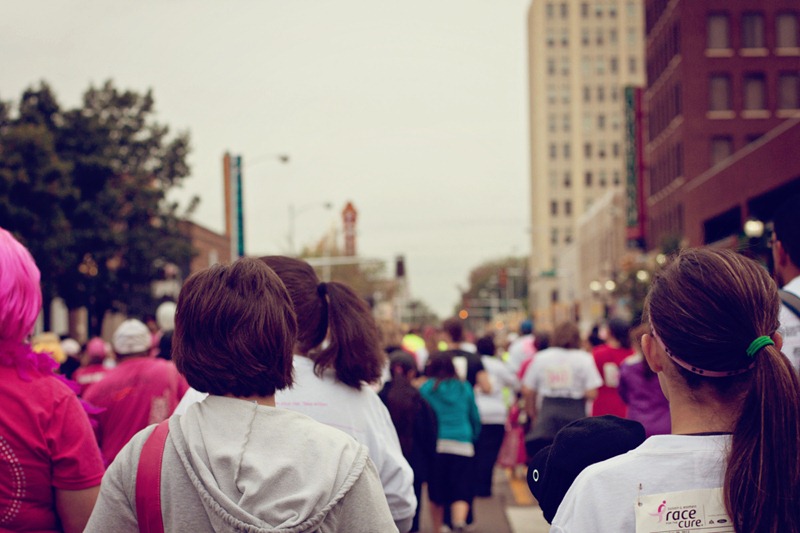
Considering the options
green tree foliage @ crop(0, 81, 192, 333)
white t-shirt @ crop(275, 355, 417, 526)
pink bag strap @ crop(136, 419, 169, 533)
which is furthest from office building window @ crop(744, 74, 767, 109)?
pink bag strap @ crop(136, 419, 169, 533)

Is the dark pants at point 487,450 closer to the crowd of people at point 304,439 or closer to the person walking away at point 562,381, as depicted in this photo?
the person walking away at point 562,381

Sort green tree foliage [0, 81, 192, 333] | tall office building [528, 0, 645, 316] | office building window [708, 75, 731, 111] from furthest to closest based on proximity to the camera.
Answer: tall office building [528, 0, 645, 316] < office building window [708, 75, 731, 111] < green tree foliage [0, 81, 192, 333]

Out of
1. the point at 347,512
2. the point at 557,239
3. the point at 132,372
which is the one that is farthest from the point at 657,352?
the point at 557,239

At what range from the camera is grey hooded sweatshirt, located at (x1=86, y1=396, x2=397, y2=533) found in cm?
257

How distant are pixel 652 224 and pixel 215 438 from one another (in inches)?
2448

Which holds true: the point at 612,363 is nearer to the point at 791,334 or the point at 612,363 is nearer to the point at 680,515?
the point at 791,334

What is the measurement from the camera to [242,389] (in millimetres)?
2740

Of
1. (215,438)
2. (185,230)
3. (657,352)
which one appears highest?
(185,230)

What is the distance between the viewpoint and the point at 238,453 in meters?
2.62

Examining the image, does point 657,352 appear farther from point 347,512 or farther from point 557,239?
point 557,239

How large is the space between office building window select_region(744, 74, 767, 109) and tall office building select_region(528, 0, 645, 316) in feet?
234

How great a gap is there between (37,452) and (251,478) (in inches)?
33.4

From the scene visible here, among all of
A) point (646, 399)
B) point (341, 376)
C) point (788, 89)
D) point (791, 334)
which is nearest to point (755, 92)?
point (788, 89)

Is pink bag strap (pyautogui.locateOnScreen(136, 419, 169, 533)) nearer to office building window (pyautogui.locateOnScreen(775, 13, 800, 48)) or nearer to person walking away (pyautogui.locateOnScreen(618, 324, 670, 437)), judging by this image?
person walking away (pyautogui.locateOnScreen(618, 324, 670, 437))
